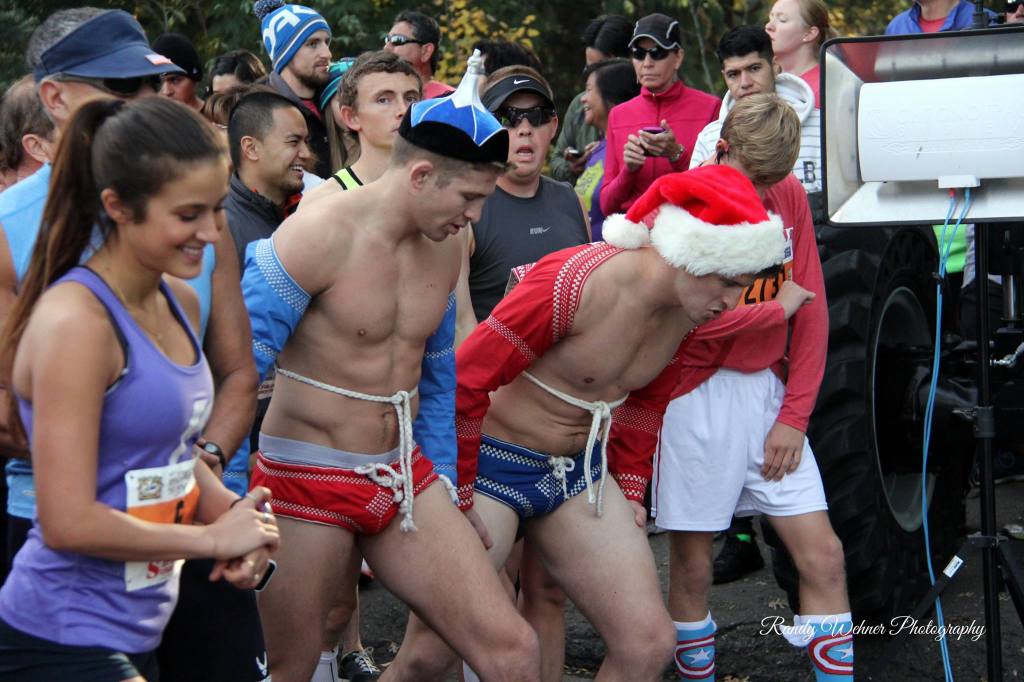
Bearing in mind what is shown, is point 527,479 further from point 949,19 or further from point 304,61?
point 949,19

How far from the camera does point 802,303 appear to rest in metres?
4.43

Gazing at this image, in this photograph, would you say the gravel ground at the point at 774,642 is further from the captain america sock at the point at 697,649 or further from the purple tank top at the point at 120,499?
the purple tank top at the point at 120,499

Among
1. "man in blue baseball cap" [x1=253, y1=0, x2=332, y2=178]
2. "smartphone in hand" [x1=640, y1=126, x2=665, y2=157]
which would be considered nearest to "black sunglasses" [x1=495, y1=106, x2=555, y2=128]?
"smartphone in hand" [x1=640, y1=126, x2=665, y2=157]

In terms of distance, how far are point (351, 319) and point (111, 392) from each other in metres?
1.12

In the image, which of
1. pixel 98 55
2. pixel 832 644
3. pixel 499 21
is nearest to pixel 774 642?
pixel 832 644

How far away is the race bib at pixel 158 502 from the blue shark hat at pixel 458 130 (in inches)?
46.5

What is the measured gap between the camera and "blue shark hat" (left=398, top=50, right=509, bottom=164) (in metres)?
3.49

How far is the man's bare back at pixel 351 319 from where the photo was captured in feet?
11.4

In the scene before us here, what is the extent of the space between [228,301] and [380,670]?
242 centimetres

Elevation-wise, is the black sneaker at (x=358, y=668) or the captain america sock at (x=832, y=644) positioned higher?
the captain america sock at (x=832, y=644)

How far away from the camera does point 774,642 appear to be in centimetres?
512

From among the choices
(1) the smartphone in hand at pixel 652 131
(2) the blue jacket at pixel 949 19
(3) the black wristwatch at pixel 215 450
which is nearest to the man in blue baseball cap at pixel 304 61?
(1) the smartphone in hand at pixel 652 131

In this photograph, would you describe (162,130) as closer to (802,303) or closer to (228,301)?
(228,301)

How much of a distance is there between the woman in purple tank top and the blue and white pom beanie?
143 inches
